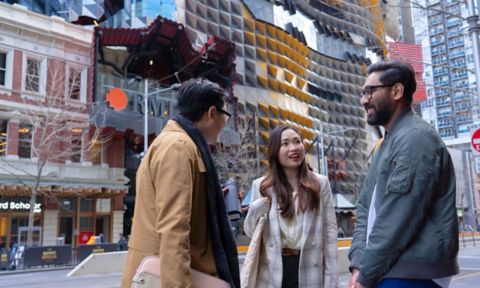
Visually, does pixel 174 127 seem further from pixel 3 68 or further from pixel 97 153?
pixel 97 153

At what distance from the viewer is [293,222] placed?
3.95 meters

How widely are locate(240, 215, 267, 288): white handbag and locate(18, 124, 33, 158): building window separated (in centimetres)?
2687

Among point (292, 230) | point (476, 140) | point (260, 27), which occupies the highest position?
point (260, 27)

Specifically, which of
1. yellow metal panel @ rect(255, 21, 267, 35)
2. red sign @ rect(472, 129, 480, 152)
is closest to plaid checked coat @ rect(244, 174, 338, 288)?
red sign @ rect(472, 129, 480, 152)

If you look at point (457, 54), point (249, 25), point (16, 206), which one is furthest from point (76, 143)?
point (457, 54)

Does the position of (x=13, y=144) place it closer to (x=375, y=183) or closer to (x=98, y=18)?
(x=98, y=18)

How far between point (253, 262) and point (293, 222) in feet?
1.52

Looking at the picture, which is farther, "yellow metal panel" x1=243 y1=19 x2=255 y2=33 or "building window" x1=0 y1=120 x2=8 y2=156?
"yellow metal panel" x1=243 y1=19 x2=255 y2=33

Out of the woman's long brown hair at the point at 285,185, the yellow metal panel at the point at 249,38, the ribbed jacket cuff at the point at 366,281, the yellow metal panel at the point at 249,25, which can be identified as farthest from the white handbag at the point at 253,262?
the yellow metal panel at the point at 249,25

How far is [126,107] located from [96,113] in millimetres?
2783

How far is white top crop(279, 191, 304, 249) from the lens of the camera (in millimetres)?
3875

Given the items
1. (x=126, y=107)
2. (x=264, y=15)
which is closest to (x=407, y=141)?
(x=126, y=107)

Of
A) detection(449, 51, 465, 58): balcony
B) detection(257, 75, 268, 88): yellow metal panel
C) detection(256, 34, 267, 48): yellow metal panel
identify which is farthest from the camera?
detection(449, 51, 465, 58): balcony

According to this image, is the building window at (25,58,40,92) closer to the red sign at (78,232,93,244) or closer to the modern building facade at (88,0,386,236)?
the modern building facade at (88,0,386,236)
